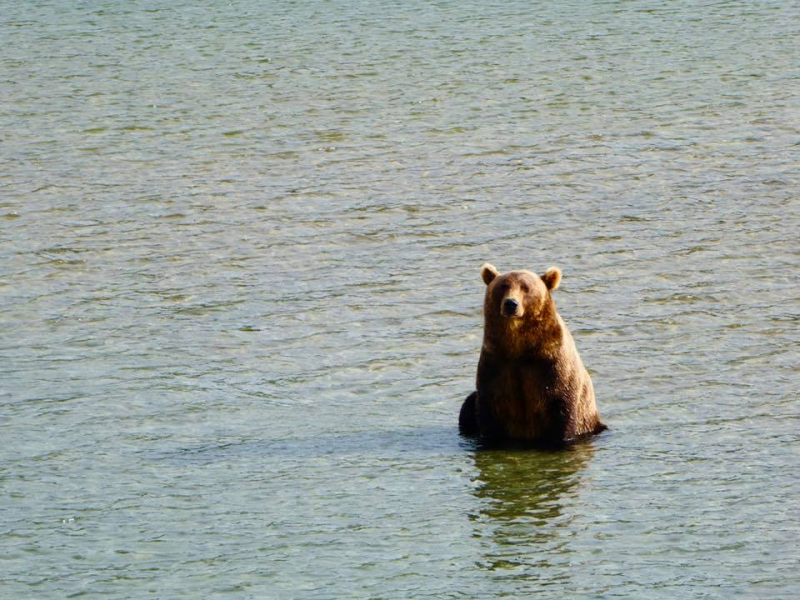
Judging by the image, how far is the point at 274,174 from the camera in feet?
56.6

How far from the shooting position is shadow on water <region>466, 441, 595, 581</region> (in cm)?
854

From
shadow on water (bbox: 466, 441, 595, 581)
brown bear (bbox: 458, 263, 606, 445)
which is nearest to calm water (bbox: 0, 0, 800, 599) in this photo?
shadow on water (bbox: 466, 441, 595, 581)

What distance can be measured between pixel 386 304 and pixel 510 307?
3.33 m

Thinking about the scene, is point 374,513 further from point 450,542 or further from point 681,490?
point 681,490

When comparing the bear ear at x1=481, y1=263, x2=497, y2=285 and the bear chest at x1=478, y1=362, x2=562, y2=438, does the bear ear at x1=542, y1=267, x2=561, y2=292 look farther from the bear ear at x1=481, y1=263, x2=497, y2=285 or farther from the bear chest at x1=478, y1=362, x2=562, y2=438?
the bear chest at x1=478, y1=362, x2=562, y2=438

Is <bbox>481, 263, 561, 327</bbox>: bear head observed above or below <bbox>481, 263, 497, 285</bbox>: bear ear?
below

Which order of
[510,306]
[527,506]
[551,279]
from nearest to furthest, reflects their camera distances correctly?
[527,506] < [510,306] < [551,279]

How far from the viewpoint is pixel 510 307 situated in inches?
392

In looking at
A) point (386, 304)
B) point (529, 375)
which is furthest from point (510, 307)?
point (386, 304)

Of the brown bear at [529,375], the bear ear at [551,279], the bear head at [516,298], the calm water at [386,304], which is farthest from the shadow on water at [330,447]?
the bear ear at [551,279]

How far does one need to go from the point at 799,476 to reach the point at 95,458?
4.05 meters

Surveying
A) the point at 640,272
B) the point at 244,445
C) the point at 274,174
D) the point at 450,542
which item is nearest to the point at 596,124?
the point at 274,174

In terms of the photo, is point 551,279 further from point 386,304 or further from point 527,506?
point 386,304

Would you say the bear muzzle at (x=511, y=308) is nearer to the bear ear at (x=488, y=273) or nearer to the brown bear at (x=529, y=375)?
the brown bear at (x=529, y=375)
